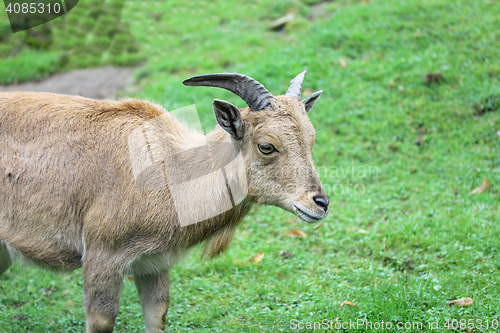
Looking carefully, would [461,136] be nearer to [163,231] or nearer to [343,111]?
[343,111]

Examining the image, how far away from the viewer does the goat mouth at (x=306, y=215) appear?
4266 mm

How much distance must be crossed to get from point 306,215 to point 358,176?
3908 mm

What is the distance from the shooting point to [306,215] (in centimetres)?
432

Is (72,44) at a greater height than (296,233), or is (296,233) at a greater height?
(72,44)

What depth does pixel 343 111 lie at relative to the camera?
30.5 feet

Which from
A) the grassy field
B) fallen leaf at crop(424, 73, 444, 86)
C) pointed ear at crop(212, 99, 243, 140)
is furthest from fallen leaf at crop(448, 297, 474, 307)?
fallen leaf at crop(424, 73, 444, 86)

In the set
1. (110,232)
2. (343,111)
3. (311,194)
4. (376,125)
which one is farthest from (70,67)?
(311,194)

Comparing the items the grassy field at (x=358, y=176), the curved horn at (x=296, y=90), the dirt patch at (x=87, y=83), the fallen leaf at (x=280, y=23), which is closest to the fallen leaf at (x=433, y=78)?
the grassy field at (x=358, y=176)

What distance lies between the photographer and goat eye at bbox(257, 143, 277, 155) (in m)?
4.41

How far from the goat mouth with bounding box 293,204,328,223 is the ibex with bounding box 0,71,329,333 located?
11 mm

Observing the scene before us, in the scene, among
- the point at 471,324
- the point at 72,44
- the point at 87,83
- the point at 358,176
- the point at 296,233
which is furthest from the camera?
the point at 72,44

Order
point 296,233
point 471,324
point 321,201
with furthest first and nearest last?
point 296,233
point 471,324
point 321,201

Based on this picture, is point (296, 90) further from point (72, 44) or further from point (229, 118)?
point (72, 44)

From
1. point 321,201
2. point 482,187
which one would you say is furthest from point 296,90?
point 482,187
